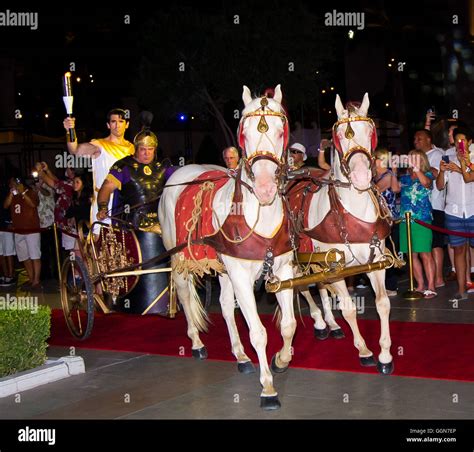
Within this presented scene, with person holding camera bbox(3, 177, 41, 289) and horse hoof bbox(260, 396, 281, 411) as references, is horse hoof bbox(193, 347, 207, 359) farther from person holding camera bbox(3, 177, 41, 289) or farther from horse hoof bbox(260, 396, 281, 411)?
person holding camera bbox(3, 177, 41, 289)

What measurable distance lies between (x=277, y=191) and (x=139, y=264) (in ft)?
8.28

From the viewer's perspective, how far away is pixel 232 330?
7.83 metres

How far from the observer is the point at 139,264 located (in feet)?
27.5

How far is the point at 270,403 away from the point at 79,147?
4.24 meters

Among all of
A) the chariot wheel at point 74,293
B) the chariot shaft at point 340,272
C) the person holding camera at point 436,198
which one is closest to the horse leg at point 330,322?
the chariot shaft at point 340,272

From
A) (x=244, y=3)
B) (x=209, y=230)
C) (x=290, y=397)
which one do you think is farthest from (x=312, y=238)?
(x=244, y=3)

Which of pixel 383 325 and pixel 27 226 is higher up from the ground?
pixel 27 226

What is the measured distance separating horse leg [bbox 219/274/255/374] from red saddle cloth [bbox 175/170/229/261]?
502 mm

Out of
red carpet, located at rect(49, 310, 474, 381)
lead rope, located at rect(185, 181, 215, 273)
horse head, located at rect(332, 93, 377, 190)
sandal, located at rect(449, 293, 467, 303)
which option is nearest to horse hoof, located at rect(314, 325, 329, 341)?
red carpet, located at rect(49, 310, 474, 381)

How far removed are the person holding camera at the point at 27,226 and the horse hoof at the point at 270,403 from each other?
8.77 metres

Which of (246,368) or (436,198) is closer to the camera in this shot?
(246,368)

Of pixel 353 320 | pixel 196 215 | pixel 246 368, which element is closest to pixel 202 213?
pixel 196 215

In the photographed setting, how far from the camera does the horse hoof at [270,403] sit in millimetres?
6276

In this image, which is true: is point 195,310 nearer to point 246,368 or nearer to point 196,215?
point 246,368
